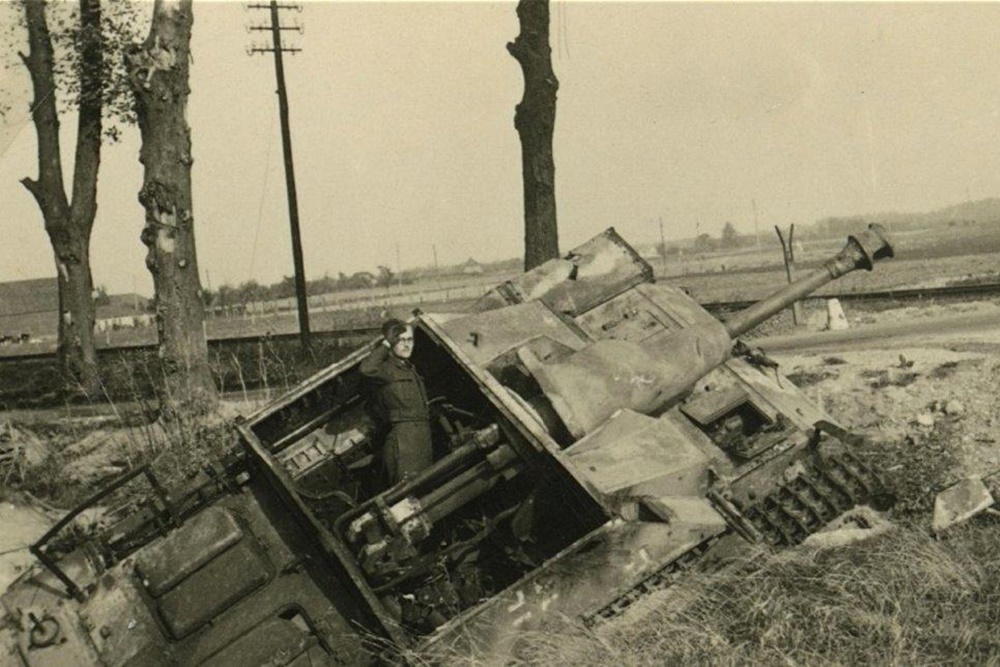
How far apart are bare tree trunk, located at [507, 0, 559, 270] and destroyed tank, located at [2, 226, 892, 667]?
5242mm

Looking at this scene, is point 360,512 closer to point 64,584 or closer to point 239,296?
point 64,584

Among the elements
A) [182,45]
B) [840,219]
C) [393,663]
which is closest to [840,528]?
[393,663]

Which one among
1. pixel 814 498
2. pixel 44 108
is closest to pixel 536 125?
pixel 814 498

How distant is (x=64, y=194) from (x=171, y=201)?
29.6ft

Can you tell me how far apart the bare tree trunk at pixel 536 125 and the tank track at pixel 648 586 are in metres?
7.25

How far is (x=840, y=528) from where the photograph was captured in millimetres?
6055

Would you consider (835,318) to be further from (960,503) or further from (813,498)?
(813,498)

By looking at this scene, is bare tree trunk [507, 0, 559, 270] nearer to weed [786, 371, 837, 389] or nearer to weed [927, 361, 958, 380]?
weed [786, 371, 837, 389]

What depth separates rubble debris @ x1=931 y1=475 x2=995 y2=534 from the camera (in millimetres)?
6215

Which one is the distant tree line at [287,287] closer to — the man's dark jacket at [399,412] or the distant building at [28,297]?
the distant building at [28,297]

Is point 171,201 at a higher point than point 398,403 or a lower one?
higher

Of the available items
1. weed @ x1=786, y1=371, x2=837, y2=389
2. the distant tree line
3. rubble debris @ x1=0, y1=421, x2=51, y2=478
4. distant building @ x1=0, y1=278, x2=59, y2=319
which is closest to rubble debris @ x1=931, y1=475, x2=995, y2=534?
weed @ x1=786, y1=371, x2=837, y2=389

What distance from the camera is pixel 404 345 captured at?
6309 millimetres

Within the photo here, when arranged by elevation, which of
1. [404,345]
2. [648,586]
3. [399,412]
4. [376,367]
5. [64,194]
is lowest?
[648,586]
